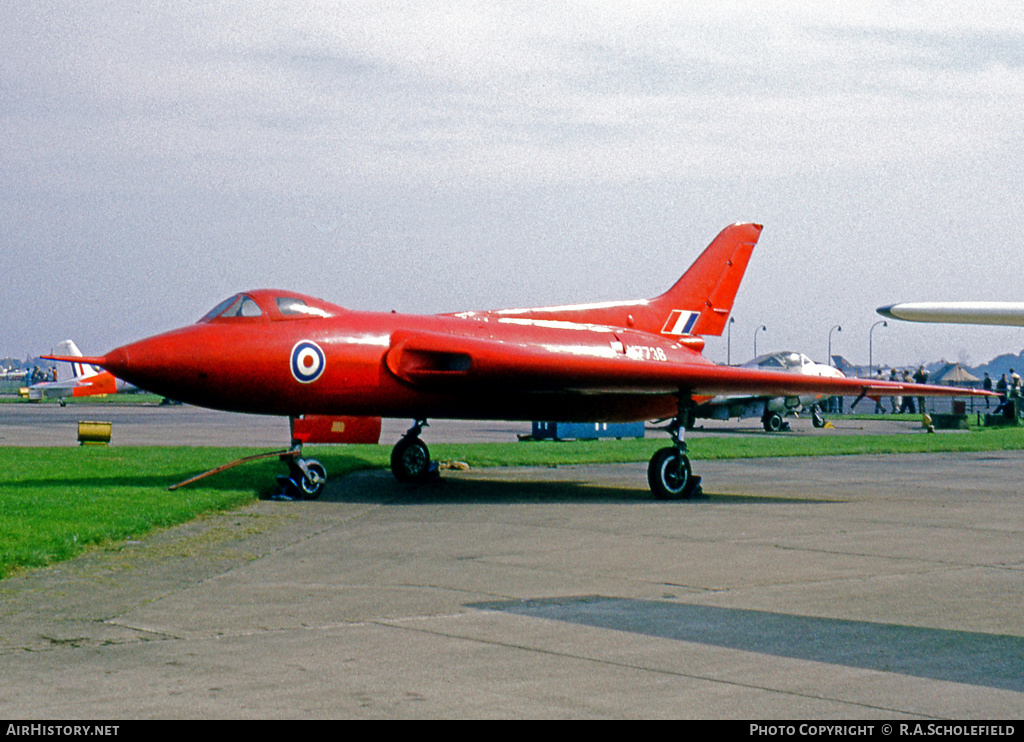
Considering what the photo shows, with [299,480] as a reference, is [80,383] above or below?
above

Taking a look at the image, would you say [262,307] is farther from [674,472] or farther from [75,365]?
[75,365]

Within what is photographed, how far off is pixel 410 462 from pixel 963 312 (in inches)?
396

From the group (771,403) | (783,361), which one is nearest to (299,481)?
(771,403)

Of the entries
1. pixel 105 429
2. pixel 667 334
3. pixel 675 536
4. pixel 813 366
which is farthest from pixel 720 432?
pixel 675 536

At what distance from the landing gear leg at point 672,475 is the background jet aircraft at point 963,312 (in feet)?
20.1

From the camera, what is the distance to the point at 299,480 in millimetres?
15094

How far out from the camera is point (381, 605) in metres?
7.70

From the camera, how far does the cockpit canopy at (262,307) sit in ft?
49.7

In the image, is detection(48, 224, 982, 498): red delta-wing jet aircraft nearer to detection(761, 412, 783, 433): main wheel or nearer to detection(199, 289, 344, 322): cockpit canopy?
detection(199, 289, 344, 322): cockpit canopy

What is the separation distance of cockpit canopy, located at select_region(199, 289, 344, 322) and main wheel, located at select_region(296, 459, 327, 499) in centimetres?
206

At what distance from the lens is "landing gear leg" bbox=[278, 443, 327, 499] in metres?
15.1

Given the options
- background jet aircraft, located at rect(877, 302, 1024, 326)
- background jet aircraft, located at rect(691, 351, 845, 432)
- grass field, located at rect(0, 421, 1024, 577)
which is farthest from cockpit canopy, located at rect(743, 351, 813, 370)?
background jet aircraft, located at rect(877, 302, 1024, 326)

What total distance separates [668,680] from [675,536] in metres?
6.13

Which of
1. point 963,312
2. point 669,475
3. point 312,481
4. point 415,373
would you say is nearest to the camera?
point 312,481
